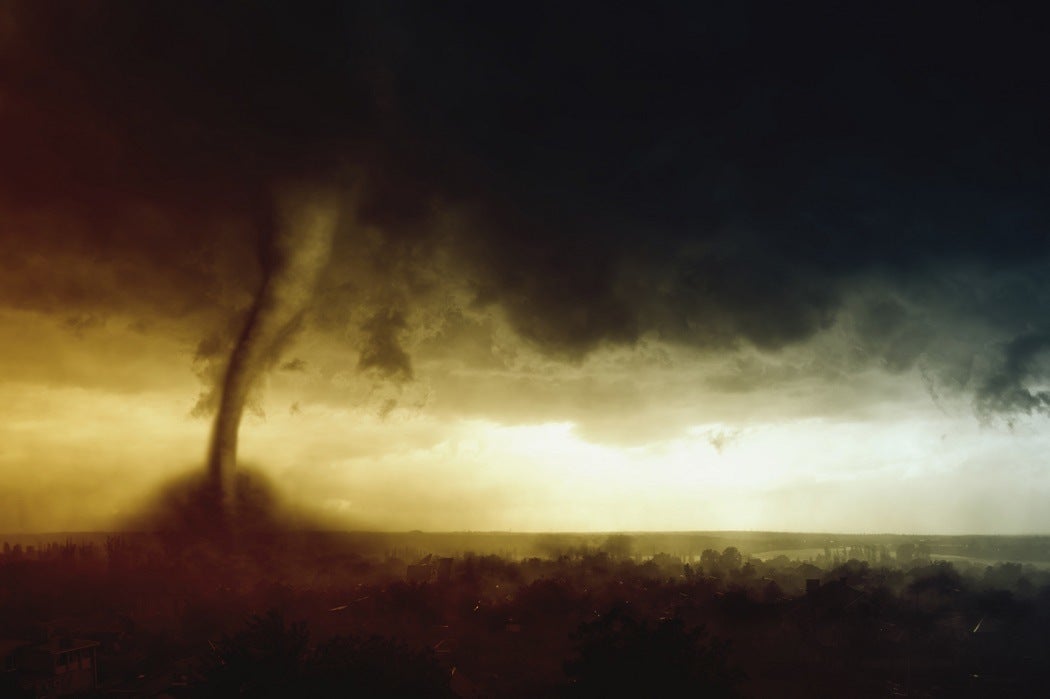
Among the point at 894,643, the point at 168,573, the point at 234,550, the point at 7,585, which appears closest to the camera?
the point at 894,643

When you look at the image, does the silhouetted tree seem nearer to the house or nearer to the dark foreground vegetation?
the dark foreground vegetation

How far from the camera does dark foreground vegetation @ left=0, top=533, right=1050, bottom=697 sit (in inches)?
1415

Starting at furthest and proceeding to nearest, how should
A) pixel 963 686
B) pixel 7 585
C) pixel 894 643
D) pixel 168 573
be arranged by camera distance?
pixel 168 573, pixel 7 585, pixel 894 643, pixel 963 686

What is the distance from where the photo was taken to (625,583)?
146125 millimetres

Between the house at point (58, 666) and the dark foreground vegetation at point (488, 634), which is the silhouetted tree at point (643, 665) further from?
the house at point (58, 666)

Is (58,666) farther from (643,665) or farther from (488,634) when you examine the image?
(643,665)

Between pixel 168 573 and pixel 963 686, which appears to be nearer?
pixel 963 686

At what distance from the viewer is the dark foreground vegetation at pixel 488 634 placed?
35938 millimetres

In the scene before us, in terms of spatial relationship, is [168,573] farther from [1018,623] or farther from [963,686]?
[1018,623]

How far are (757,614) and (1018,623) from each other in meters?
45.3

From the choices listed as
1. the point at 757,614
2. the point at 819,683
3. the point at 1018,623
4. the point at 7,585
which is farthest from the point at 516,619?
the point at 7,585

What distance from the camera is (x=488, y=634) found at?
308 ft

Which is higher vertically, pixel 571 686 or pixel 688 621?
pixel 571 686

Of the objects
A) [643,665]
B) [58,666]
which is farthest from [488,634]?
[643,665]
